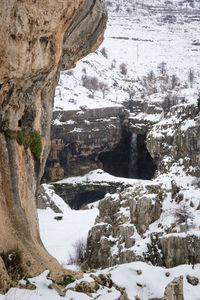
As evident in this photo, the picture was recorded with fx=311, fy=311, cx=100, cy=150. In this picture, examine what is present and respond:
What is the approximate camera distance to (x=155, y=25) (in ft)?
496

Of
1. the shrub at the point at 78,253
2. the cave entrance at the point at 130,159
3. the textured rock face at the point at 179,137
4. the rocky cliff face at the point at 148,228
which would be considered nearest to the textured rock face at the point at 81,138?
the cave entrance at the point at 130,159

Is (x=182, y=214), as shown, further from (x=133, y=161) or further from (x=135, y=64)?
(x=135, y=64)

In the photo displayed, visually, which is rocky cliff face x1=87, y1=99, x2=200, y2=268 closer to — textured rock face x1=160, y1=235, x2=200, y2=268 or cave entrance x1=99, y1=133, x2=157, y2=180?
textured rock face x1=160, y1=235, x2=200, y2=268

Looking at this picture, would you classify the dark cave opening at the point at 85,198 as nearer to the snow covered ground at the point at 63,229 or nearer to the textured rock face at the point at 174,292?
the snow covered ground at the point at 63,229

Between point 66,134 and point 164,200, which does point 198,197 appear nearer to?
point 164,200

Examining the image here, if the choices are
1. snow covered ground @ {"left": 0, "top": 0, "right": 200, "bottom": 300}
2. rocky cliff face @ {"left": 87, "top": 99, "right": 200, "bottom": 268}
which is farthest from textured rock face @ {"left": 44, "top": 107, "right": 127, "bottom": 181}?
rocky cliff face @ {"left": 87, "top": 99, "right": 200, "bottom": 268}

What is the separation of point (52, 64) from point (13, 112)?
63.0 inches

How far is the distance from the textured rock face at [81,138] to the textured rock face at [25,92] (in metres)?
37.1

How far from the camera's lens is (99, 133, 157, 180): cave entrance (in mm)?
51750

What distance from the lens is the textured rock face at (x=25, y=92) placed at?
6336 mm

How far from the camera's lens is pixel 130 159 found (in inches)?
2096

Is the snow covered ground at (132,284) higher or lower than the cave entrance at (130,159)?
higher

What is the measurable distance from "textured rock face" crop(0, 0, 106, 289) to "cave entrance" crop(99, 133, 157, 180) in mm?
42823

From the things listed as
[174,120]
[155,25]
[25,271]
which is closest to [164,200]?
[25,271]
